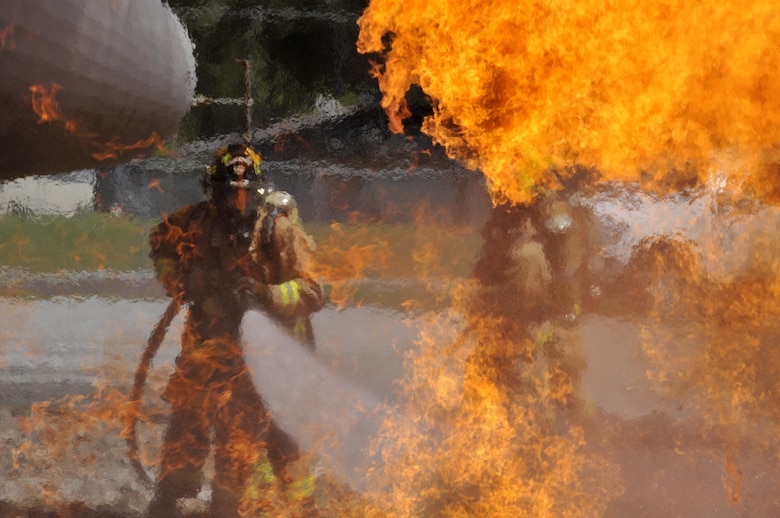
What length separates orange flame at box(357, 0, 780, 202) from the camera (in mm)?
2309

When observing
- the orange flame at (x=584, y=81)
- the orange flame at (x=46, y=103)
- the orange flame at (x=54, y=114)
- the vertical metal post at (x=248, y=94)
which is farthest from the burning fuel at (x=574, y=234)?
the orange flame at (x=46, y=103)

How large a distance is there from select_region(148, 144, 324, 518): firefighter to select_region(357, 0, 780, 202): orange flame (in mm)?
719

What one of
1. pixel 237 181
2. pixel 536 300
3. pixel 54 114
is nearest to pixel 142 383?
pixel 237 181

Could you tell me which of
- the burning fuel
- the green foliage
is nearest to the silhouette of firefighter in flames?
the burning fuel

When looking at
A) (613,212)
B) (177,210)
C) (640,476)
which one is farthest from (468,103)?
Answer: (640,476)

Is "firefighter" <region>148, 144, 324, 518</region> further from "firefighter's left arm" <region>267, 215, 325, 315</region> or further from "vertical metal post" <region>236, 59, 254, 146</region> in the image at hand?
"vertical metal post" <region>236, 59, 254, 146</region>

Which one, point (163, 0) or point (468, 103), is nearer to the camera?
point (163, 0)

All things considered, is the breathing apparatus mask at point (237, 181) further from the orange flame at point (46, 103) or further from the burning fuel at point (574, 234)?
the orange flame at point (46, 103)

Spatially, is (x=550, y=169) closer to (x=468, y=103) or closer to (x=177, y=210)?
(x=468, y=103)

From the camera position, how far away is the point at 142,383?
2229 mm

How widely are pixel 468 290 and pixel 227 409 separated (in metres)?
1.08

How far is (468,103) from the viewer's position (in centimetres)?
240

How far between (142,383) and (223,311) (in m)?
0.41

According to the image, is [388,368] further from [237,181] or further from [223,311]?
[237,181]
